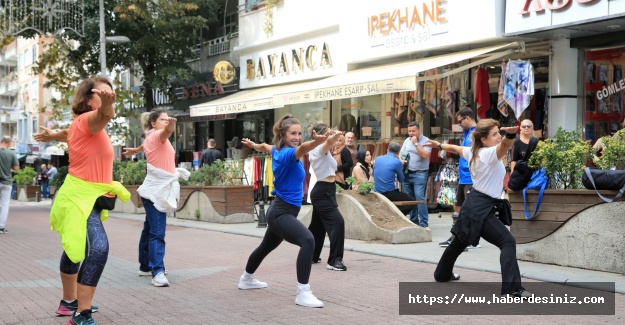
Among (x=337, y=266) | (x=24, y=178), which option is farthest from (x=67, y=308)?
(x=24, y=178)

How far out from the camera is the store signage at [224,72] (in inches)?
1047

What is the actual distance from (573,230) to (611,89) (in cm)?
664

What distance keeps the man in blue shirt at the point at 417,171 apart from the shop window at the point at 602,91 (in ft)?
11.0

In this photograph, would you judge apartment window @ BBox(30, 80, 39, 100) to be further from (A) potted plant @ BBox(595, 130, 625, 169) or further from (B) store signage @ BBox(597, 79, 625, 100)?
(A) potted plant @ BBox(595, 130, 625, 169)

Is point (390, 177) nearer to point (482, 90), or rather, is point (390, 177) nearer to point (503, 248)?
point (482, 90)

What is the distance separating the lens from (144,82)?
2869 centimetres

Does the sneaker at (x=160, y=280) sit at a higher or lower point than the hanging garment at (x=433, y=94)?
lower

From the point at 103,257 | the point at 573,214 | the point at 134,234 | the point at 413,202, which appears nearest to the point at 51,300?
the point at 103,257

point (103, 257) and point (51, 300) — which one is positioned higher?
point (103, 257)

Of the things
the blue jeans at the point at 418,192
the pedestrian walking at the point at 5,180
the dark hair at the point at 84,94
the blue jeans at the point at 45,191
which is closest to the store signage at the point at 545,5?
the blue jeans at the point at 418,192

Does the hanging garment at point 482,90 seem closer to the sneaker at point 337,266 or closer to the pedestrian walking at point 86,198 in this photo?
the sneaker at point 337,266

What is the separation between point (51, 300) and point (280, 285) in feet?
7.30

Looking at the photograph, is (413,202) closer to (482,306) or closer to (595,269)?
(595,269)

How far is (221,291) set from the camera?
8.08 metres
